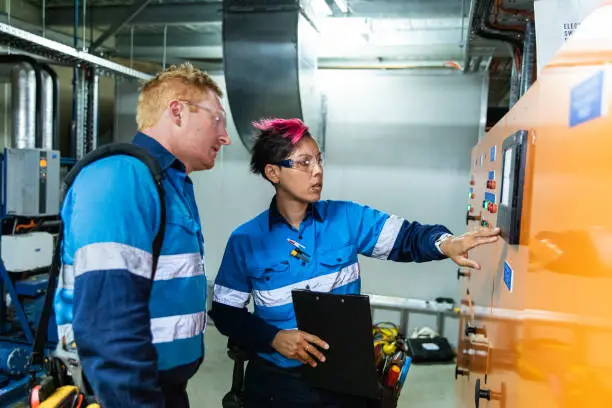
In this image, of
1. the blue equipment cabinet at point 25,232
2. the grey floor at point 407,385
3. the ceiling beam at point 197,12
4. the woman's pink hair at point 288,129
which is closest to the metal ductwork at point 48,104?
the blue equipment cabinet at point 25,232

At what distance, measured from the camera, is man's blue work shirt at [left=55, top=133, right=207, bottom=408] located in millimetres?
980

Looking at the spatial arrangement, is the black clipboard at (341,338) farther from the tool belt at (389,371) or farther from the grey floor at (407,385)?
the grey floor at (407,385)

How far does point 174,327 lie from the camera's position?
115 centimetres

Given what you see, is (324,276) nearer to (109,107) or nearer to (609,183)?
(609,183)

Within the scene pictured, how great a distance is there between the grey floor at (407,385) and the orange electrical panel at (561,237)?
239 cm

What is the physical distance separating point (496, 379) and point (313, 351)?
1.83 ft

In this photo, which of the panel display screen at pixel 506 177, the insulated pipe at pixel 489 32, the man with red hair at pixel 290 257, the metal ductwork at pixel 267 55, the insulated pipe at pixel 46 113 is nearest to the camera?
the panel display screen at pixel 506 177

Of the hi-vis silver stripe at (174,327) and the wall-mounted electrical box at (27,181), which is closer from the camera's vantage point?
the hi-vis silver stripe at (174,327)

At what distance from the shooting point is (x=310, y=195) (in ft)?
5.76

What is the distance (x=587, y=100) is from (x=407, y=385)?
3.37 m

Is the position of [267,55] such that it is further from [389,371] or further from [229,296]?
[389,371]

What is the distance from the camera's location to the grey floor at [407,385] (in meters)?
3.36

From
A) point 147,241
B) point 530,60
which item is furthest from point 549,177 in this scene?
point 530,60

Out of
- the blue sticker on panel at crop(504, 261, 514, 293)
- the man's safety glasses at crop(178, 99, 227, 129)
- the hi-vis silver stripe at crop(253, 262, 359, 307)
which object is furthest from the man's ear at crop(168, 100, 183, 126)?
the blue sticker on panel at crop(504, 261, 514, 293)
